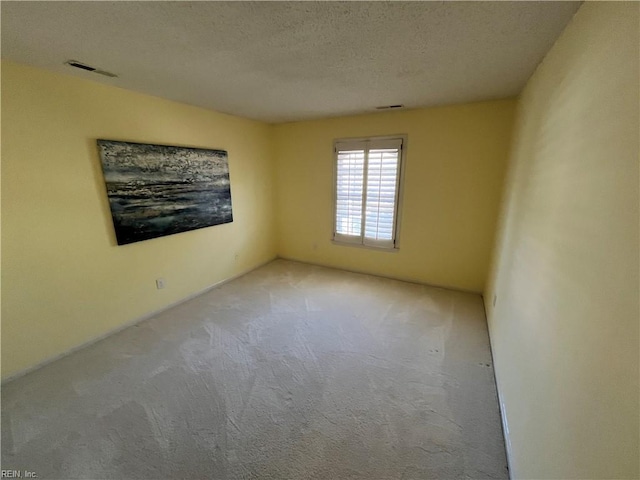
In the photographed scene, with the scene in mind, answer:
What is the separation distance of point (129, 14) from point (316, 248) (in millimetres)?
3419

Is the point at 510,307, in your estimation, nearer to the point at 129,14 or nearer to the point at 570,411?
the point at 570,411

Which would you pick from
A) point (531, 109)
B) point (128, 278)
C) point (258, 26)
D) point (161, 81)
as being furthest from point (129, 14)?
point (531, 109)

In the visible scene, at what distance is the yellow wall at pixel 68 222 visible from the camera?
72.7 inches

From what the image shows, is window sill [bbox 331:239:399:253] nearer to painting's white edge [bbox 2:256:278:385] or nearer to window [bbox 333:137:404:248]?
window [bbox 333:137:404:248]

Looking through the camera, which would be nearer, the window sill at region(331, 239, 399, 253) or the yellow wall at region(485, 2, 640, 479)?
the yellow wall at region(485, 2, 640, 479)

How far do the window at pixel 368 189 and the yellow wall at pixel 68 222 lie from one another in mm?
1942

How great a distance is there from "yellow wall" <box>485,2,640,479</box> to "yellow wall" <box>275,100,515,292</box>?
1340 millimetres

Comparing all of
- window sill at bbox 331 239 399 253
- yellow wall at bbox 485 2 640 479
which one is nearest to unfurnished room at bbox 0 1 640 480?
yellow wall at bbox 485 2 640 479

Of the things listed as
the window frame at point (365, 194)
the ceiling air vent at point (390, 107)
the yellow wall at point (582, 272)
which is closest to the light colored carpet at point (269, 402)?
the yellow wall at point (582, 272)

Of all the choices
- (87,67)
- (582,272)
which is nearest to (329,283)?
(582,272)

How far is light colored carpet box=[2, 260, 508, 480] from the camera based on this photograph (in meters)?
1.39

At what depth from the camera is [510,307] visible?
180 centimetres

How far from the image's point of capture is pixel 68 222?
6.95ft

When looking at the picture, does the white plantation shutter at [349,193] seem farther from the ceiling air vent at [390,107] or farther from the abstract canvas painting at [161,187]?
the abstract canvas painting at [161,187]
